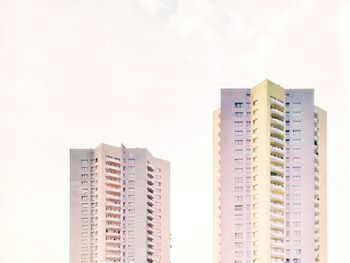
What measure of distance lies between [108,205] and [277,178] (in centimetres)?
A: 427

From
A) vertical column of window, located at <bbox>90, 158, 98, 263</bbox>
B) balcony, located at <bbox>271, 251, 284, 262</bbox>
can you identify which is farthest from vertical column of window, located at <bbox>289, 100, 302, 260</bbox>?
vertical column of window, located at <bbox>90, 158, 98, 263</bbox>

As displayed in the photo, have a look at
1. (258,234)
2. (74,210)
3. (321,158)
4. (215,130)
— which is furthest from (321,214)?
(74,210)

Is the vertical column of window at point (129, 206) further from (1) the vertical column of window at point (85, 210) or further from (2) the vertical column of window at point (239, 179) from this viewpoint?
(2) the vertical column of window at point (239, 179)

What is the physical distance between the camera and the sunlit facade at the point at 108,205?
12102 millimetres

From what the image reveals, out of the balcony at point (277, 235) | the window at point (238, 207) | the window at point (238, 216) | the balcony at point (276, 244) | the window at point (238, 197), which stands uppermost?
the window at point (238, 197)

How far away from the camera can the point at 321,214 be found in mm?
10805

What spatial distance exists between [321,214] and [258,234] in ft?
6.65

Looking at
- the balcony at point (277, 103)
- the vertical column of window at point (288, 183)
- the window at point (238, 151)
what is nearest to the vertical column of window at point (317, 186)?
the vertical column of window at point (288, 183)

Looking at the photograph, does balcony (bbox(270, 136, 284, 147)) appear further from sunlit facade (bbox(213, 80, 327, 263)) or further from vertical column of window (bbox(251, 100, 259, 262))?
vertical column of window (bbox(251, 100, 259, 262))

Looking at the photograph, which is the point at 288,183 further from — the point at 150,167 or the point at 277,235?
the point at 150,167

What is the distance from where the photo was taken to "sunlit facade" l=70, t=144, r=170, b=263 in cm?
1210

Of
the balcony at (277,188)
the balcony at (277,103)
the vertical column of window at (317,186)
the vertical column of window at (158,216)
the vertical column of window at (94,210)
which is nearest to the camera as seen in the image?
the balcony at (277,188)

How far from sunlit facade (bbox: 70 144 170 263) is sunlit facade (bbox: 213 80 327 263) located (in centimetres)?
281

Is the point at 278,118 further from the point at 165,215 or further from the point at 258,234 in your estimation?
the point at 165,215
